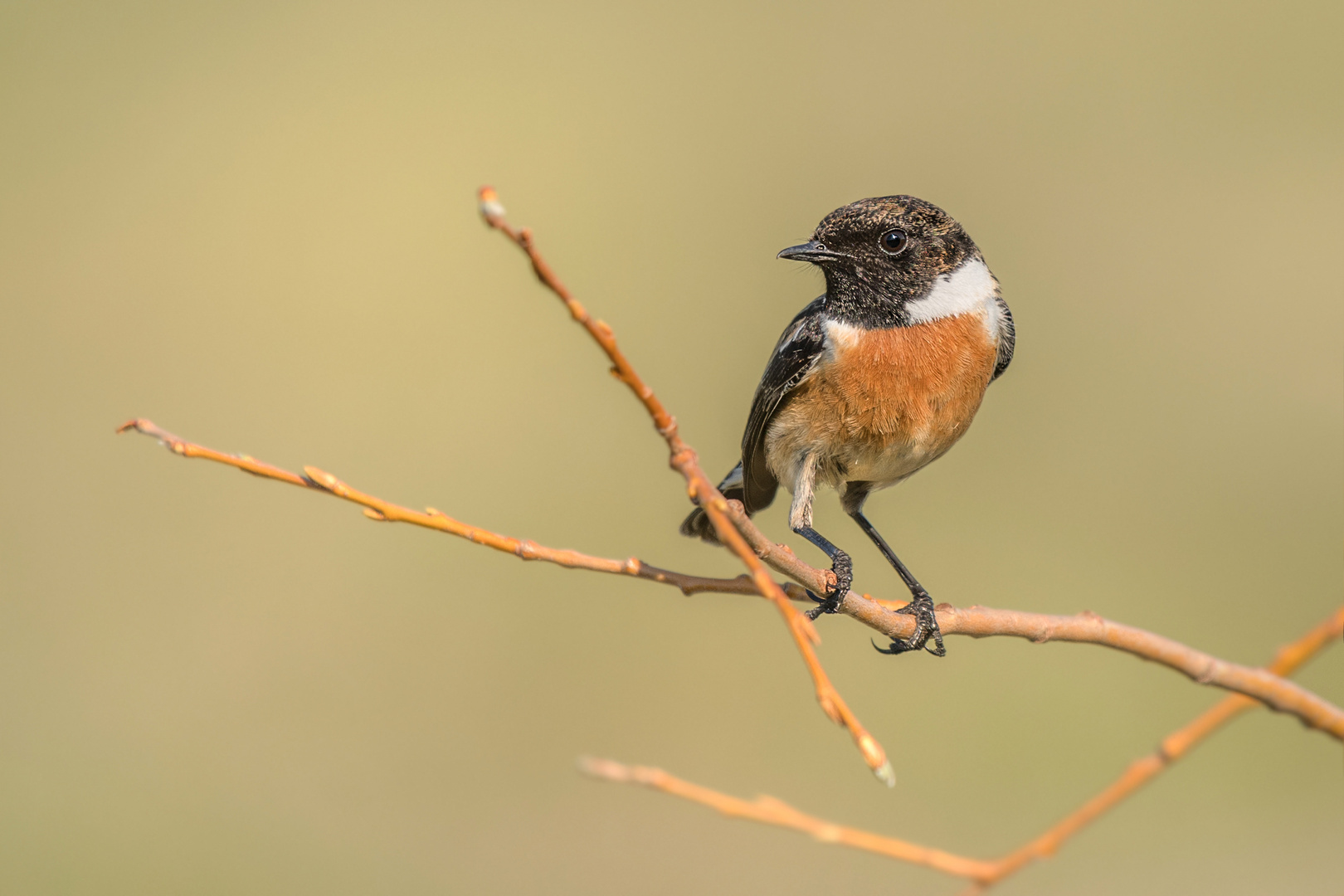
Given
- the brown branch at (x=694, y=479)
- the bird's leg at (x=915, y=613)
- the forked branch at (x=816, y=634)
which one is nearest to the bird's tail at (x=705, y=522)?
the bird's leg at (x=915, y=613)

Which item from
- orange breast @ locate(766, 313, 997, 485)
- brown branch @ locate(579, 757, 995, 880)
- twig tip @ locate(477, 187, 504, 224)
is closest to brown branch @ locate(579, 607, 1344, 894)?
brown branch @ locate(579, 757, 995, 880)

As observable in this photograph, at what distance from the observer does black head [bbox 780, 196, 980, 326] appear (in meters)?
3.94

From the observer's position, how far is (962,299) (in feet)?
13.5

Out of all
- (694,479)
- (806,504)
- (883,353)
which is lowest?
(694,479)

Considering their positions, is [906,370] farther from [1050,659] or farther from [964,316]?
[1050,659]

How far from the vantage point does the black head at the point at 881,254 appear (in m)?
3.94

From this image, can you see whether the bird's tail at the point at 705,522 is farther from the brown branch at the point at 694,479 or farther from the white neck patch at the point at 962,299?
the brown branch at the point at 694,479

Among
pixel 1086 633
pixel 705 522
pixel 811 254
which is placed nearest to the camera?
pixel 1086 633

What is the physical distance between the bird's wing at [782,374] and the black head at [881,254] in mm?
124

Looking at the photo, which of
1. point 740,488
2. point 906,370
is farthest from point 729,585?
point 740,488

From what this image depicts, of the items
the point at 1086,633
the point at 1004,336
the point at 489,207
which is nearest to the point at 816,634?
the point at 489,207

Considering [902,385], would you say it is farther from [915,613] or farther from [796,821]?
[796,821]

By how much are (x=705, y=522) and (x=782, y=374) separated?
2.77 ft

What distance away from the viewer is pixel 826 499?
5.25 m
